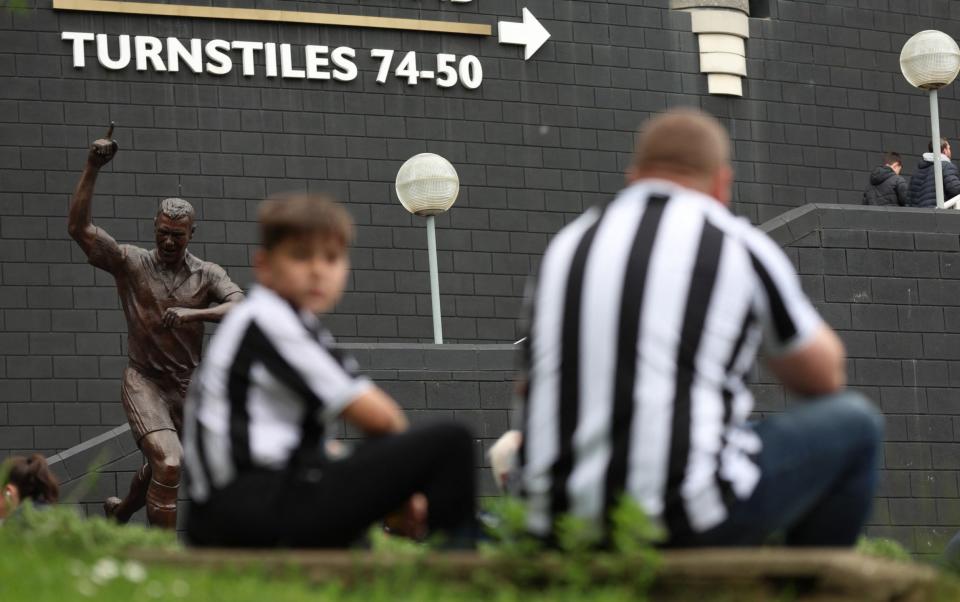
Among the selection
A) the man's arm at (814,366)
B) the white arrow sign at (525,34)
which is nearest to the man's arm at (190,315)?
the man's arm at (814,366)

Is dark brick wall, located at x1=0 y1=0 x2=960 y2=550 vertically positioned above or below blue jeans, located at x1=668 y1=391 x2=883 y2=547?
above

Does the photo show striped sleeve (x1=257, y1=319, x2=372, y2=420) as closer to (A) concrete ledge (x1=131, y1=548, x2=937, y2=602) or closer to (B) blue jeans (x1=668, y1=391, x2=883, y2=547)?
(A) concrete ledge (x1=131, y1=548, x2=937, y2=602)

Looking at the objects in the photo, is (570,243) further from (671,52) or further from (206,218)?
(671,52)

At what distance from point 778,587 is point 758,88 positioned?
56.1 feet

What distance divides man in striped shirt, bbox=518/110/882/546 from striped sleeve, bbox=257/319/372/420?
1.46ft

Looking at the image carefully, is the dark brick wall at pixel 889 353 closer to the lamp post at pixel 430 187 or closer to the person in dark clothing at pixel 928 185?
the lamp post at pixel 430 187

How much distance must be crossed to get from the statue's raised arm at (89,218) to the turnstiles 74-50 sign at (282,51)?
7.07 metres

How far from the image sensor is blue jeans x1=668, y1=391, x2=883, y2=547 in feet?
14.8

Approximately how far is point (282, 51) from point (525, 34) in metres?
2.54

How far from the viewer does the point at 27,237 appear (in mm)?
17719

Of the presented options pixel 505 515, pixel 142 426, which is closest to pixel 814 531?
pixel 505 515

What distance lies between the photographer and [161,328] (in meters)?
11.6

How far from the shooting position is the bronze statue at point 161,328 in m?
11.4

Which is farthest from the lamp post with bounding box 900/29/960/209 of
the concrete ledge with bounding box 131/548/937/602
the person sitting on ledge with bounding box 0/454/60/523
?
the concrete ledge with bounding box 131/548/937/602
